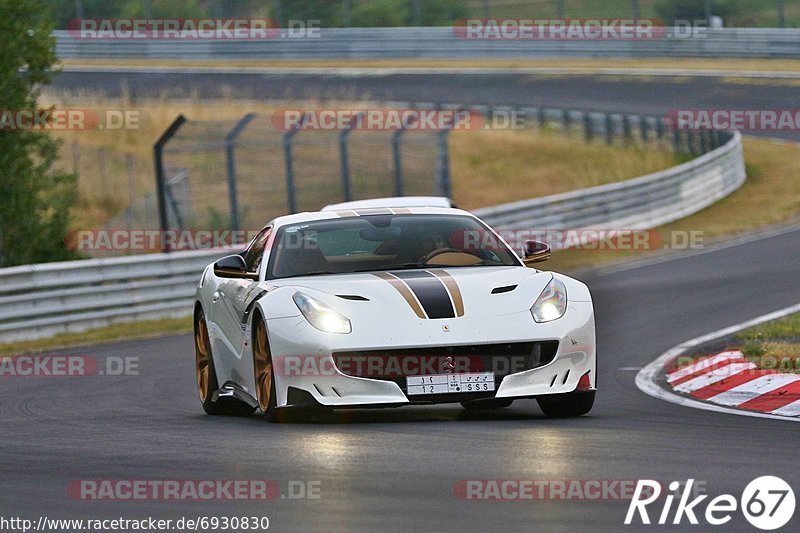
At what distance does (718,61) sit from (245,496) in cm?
4192

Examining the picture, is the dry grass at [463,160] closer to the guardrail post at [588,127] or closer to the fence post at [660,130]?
the guardrail post at [588,127]

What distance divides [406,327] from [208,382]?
2.54 meters

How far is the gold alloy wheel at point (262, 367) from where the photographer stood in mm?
9172

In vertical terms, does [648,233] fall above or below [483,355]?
below

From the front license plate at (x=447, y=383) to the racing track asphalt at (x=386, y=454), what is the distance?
0.65 feet

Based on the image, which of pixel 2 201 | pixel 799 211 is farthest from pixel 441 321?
pixel 799 211

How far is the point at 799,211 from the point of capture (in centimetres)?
2769

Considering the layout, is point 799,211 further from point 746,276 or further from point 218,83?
point 218,83

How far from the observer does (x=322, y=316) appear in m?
8.94

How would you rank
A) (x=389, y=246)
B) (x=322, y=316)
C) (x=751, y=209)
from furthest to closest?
(x=751, y=209)
(x=389, y=246)
(x=322, y=316)

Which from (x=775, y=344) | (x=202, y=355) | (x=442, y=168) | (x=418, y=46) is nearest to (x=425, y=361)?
(x=202, y=355)

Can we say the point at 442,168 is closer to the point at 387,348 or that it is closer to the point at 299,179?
the point at 299,179

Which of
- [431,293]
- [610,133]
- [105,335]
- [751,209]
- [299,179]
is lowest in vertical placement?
[751,209]

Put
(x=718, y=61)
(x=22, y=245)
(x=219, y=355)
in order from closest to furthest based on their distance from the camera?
(x=219, y=355), (x=22, y=245), (x=718, y=61)
